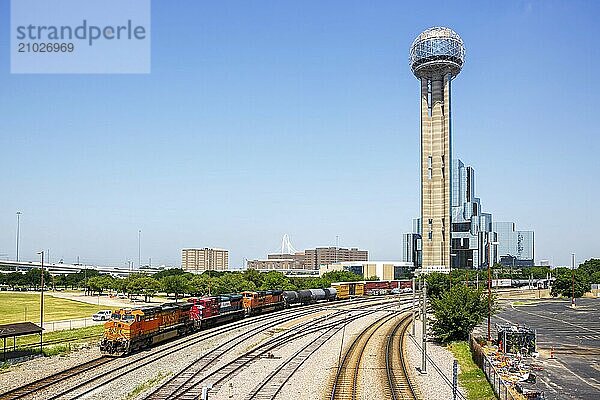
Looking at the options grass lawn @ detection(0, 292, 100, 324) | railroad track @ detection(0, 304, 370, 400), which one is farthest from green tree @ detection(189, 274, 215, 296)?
railroad track @ detection(0, 304, 370, 400)

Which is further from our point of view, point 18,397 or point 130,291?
point 130,291

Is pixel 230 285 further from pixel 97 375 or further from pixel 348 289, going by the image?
pixel 97 375

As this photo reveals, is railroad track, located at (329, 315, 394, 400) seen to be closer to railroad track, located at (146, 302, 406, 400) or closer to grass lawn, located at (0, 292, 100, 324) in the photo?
railroad track, located at (146, 302, 406, 400)

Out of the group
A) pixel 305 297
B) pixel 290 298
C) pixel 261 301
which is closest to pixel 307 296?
pixel 305 297

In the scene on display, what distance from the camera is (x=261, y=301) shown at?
79.1 metres

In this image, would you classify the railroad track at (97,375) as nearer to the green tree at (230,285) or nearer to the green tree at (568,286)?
the green tree at (230,285)

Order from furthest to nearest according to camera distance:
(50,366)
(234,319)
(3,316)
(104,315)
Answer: (3,316) → (104,315) → (234,319) → (50,366)

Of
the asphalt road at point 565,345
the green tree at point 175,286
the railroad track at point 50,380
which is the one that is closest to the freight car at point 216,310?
the railroad track at point 50,380

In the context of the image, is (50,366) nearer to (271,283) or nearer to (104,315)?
(104,315)

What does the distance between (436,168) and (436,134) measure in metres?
9.72

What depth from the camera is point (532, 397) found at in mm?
29766

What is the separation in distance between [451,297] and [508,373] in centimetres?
1693

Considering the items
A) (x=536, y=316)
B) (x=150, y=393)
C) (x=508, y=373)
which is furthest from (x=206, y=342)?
(x=536, y=316)

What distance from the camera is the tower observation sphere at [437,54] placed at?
17662 cm
